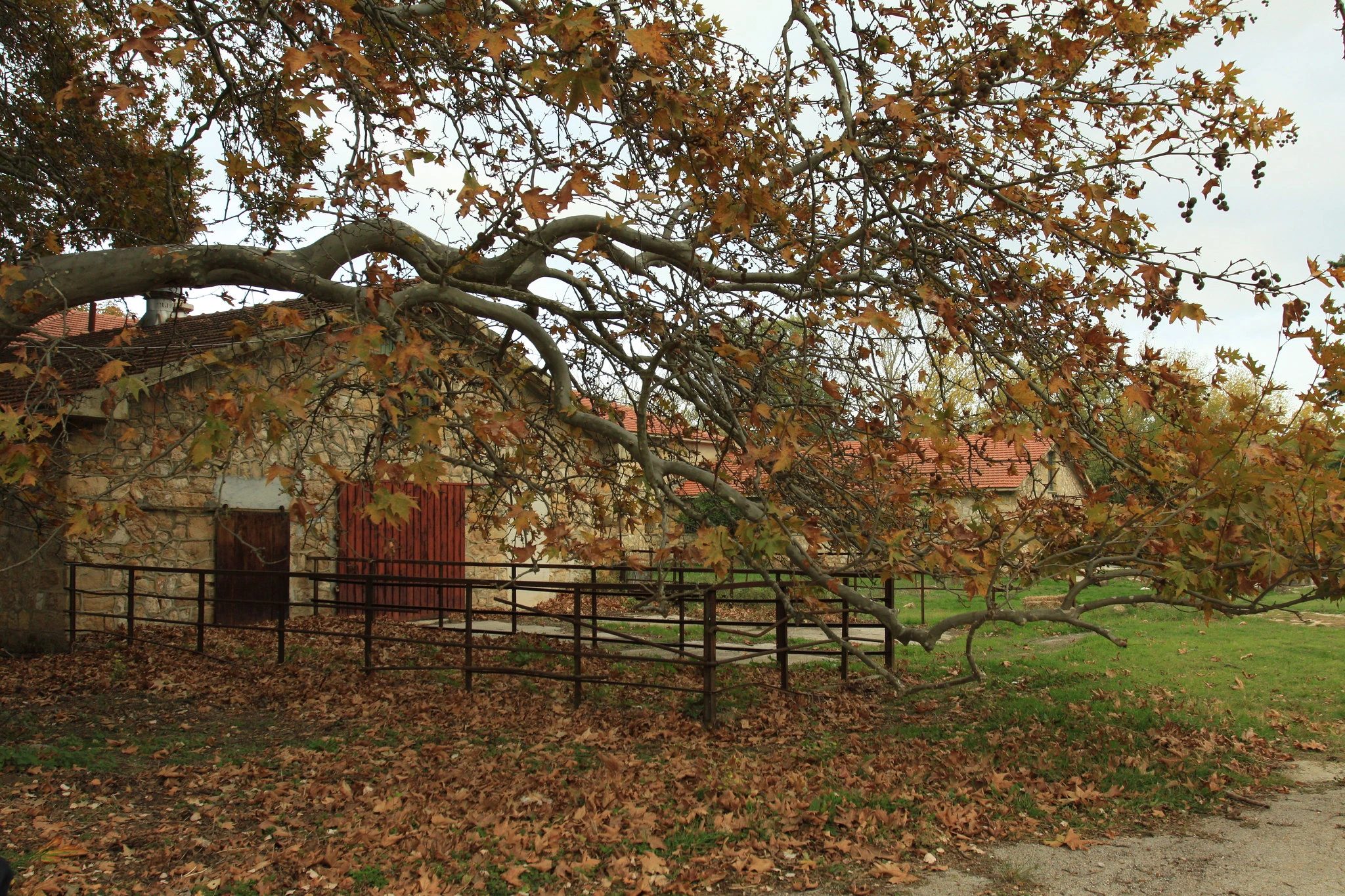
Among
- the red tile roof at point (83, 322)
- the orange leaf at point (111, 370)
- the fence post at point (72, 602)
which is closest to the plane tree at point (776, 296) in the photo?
the orange leaf at point (111, 370)

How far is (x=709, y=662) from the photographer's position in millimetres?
7703

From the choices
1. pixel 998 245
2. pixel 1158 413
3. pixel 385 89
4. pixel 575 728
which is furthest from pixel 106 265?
pixel 1158 413

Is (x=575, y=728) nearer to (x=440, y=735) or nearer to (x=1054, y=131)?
(x=440, y=735)

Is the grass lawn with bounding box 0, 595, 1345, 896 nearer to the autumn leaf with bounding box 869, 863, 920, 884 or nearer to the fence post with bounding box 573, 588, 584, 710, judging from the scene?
the autumn leaf with bounding box 869, 863, 920, 884

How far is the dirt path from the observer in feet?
14.6

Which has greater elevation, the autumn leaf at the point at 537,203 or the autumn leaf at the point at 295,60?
the autumn leaf at the point at 295,60

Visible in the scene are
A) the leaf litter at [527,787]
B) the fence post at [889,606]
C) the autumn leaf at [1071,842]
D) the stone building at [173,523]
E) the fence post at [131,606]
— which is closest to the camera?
the leaf litter at [527,787]

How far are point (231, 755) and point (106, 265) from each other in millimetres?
3576

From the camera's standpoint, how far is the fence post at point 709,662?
7598mm

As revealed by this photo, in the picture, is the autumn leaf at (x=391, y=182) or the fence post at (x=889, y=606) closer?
the autumn leaf at (x=391, y=182)

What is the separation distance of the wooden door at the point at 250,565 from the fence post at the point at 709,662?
6735 mm

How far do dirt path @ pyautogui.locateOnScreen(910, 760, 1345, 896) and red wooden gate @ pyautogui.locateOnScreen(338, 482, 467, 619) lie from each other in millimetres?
9813

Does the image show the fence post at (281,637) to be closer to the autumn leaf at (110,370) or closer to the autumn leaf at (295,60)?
the autumn leaf at (110,370)

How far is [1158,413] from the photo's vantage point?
613cm
